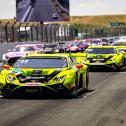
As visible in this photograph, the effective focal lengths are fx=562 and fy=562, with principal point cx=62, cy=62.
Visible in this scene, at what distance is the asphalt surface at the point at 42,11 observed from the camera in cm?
7138

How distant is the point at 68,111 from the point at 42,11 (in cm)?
6045

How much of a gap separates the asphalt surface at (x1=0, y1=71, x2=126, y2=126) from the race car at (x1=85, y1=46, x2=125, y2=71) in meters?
10.3

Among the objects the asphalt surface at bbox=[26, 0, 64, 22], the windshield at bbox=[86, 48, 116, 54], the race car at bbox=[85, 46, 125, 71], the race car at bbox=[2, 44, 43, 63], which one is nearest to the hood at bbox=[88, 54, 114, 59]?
the race car at bbox=[85, 46, 125, 71]

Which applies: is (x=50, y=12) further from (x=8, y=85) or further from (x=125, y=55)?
(x=8, y=85)

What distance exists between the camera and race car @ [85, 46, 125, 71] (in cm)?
2655

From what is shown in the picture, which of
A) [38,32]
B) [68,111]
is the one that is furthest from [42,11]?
[68,111]

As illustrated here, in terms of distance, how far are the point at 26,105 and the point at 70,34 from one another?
60.6 m

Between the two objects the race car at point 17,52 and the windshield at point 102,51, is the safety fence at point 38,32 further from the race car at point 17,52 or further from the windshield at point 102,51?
the windshield at point 102,51

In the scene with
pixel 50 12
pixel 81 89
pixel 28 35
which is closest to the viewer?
pixel 81 89

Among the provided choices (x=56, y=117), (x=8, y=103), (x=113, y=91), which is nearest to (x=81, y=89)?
(x=113, y=91)

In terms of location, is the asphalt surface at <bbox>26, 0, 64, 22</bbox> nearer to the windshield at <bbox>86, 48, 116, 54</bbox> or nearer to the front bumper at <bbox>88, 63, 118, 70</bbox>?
the windshield at <bbox>86, 48, 116, 54</bbox>

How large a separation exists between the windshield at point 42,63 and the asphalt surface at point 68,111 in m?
1.02

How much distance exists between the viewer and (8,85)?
46.4 feet

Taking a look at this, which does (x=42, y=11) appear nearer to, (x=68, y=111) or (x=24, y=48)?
(x=24, y=48)
